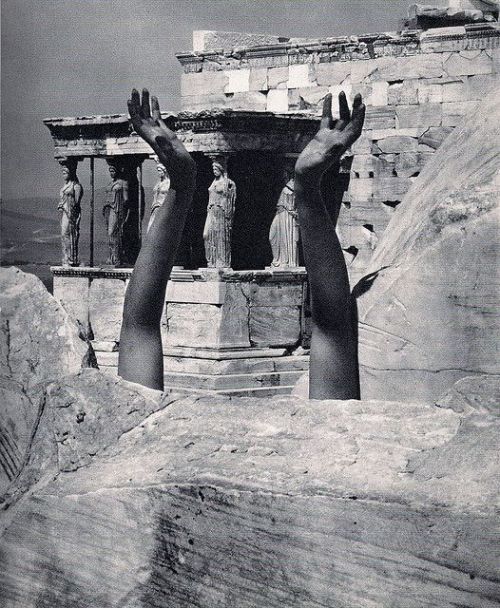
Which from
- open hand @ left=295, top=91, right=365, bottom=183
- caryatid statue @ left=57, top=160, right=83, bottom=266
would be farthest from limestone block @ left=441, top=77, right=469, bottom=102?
open hand @ left=295, top=91, right=365, bottom=183

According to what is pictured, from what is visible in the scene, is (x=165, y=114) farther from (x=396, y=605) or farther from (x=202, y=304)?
(x=396, y=605)

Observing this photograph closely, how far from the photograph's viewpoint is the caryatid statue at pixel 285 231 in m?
13.7

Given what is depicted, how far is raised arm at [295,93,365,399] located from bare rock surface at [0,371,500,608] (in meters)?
0.38

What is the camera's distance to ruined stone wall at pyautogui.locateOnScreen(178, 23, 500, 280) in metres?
14.0

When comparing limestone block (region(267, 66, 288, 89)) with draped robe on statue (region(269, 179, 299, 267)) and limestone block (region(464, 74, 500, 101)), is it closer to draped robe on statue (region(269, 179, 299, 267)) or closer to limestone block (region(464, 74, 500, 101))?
draped robe on statue (region(269, 179, 299, 267))

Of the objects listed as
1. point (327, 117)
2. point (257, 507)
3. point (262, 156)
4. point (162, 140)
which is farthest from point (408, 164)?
point (257, 507)

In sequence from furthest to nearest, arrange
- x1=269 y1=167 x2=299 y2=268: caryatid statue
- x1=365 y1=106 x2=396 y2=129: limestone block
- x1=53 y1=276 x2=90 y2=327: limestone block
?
x1=365 y1=106 x2=396 y2=129: limestone block
x1=53 y1=276 x2=90 y2=327: limestone block
x1=269 y1=167 x2=299 y2=268: caryatid statue

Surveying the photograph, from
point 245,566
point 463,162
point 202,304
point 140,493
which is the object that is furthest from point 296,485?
point 202,304

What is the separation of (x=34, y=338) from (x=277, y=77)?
32.2 feet

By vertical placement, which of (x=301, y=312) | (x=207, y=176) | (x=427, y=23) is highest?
(x=427, y=23)

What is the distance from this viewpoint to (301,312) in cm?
1349

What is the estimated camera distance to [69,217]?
49.1ft

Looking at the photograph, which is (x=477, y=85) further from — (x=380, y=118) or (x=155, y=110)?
(x=155, y=110)

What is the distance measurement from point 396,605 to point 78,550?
121 cm
